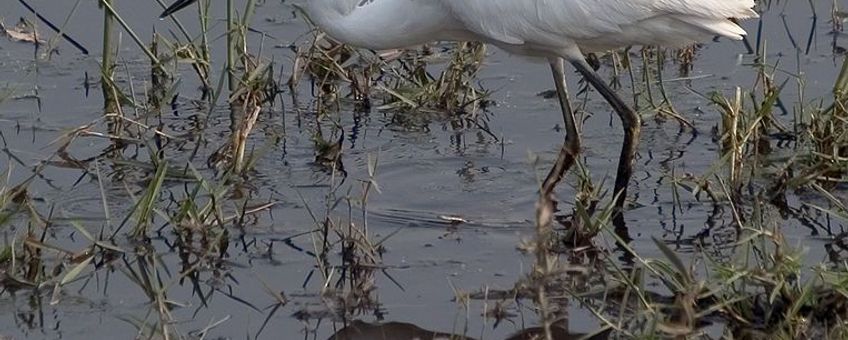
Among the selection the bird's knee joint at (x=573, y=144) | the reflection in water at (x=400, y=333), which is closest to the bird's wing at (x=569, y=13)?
the bird's knee joint at (x=573, y=144)

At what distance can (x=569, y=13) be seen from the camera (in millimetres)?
5953

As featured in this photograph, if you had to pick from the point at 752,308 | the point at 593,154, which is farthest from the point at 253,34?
the point at 752,308

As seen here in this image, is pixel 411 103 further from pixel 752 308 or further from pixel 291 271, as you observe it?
pixel 752 308

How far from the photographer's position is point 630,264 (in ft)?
18.3

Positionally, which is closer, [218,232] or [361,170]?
[218,232]

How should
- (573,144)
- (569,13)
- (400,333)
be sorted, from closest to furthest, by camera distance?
(400,333) → (569,13) → (573,144)

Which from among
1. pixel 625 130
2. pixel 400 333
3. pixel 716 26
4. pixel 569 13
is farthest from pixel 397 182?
pixel 400 333

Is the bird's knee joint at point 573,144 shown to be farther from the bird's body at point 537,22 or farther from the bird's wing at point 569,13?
the bird's wing at point 569,13

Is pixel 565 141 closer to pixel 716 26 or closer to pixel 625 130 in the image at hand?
pixel 625 130

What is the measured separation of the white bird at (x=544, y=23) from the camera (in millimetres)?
5938

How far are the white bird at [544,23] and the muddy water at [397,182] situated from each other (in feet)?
1.65

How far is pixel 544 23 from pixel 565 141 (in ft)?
2.46

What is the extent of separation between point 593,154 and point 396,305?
1931mm

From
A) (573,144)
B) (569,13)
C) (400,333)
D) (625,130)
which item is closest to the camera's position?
(400,333)
